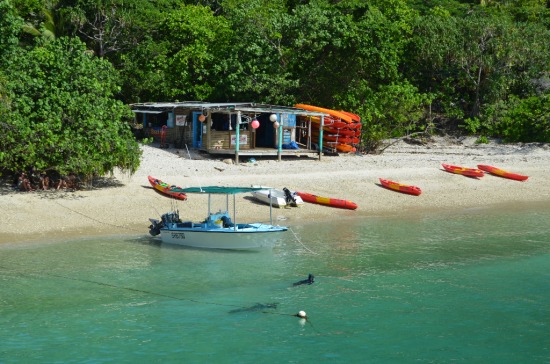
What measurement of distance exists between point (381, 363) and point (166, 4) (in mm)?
34425

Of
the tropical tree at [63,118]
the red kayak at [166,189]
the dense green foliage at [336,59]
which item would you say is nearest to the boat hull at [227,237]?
the red kayak at [166,189]

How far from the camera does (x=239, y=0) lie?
47.8 metres

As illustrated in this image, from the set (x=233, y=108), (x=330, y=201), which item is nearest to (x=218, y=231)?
(x=330, y=201)

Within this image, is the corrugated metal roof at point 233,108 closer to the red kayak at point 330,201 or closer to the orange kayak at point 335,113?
the orange kayak at point 335,113

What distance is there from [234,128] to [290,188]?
743 centimetres

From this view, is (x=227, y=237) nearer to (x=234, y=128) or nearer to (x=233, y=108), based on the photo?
(x=233, y=108)

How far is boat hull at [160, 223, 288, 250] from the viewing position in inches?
832

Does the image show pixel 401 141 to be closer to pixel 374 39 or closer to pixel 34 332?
pixel 374 39

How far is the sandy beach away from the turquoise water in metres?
1.49

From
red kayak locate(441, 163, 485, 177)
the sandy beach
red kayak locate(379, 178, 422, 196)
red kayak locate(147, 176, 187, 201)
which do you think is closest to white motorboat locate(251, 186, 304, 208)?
the sandy beach

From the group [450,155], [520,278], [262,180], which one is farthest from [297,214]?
[450,155]

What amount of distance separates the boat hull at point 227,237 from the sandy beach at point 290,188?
6.54ft

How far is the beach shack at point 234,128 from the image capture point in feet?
111

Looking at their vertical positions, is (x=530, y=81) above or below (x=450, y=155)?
above
